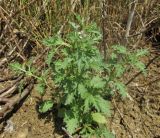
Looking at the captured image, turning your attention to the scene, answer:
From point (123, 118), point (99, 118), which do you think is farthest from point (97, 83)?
point (123, 118)

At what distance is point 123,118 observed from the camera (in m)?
2.30

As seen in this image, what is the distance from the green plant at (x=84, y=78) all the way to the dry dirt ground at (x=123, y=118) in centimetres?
12

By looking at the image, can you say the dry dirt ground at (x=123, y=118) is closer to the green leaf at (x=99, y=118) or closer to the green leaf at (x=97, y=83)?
the green leaf at (x=99, y=118)

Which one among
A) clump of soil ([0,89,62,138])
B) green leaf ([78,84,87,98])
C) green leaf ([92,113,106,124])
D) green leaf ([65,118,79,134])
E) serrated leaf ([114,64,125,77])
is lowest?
clump of soil ([0,89,62,138])

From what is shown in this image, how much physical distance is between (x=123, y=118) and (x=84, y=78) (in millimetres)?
464

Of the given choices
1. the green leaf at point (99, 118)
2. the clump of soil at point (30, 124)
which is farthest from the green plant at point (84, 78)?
the clump of soil at point (30, 124)

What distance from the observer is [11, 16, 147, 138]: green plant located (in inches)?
73.5

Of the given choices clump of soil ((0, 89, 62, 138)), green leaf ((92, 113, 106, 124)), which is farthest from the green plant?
clump of soil ((0, 89, 62, 138))

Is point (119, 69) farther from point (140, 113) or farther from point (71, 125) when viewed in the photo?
point (140, 113)

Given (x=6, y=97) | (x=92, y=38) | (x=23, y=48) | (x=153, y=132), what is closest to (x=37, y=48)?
(x=23, y=48)

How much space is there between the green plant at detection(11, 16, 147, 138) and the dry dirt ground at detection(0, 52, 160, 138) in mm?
117

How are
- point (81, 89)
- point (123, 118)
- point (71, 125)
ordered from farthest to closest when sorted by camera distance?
point (123, 118) < point (71, 125) < point (81, 89)

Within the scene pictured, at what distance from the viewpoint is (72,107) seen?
2.10 meters

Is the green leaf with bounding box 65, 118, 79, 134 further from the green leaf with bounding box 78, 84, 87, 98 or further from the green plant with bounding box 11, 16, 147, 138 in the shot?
the green leaf with bounding box 78, 84, 87, 98
